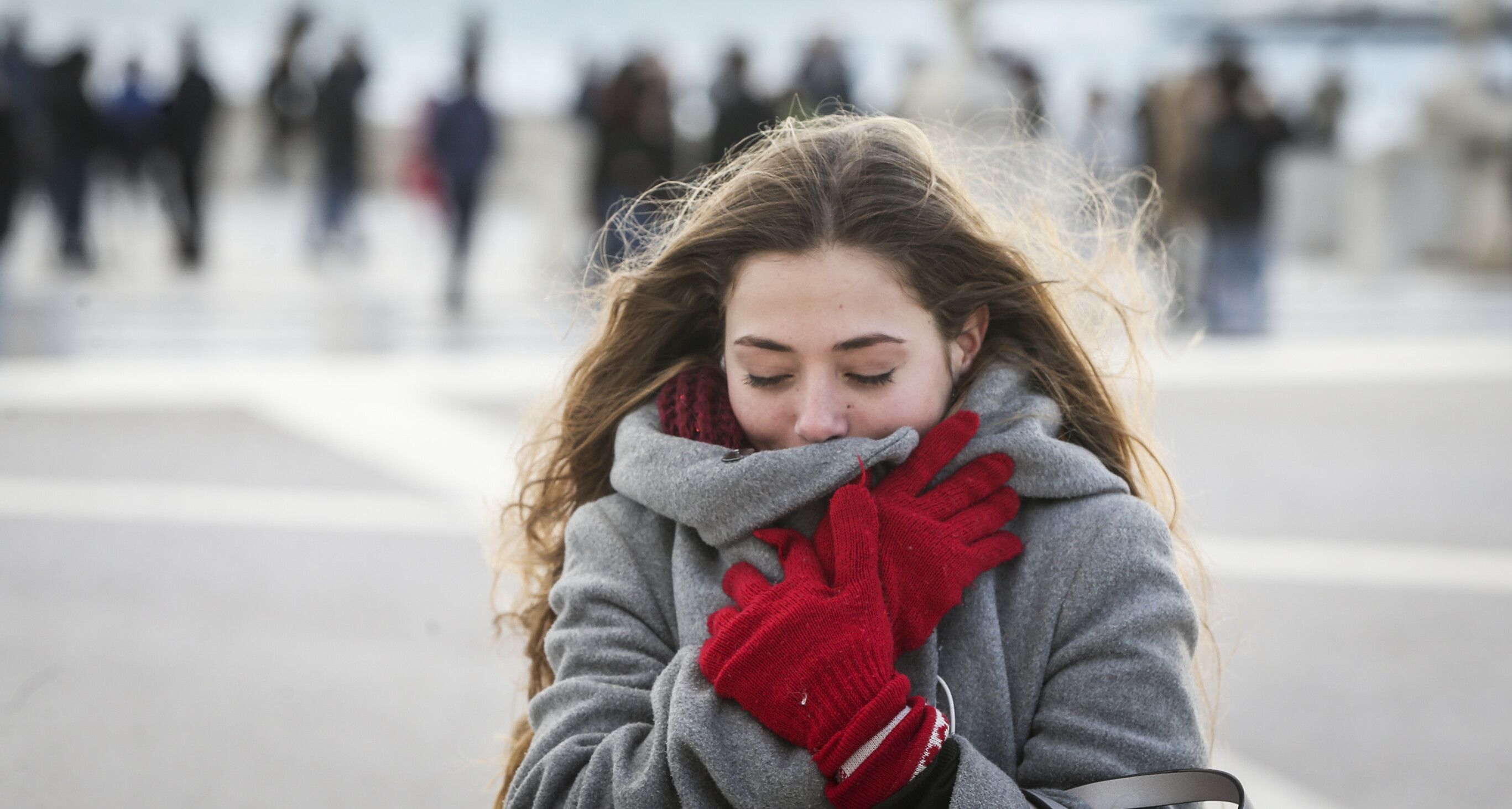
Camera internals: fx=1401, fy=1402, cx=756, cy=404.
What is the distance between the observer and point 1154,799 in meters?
1.57

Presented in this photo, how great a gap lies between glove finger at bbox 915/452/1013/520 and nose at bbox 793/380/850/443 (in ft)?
0.45

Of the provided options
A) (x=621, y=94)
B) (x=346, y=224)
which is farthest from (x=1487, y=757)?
(x=346, y=224)

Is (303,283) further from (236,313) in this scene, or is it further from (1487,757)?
(1487,757)

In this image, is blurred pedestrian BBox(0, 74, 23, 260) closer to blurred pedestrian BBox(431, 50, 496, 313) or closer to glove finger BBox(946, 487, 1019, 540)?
blurred pedestrian BBox(431, 50, 496, 313)

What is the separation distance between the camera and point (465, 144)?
10992mm

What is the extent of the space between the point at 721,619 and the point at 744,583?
2.6 inches

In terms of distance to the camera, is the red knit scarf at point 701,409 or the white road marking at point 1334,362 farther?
the white road marking at point 1334,362

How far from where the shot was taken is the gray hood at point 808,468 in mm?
1699

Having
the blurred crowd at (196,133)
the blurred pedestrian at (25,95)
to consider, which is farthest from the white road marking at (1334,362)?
the blurred pedestrian at (25,95)

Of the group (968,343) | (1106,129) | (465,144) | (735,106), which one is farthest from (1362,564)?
(1106,129)

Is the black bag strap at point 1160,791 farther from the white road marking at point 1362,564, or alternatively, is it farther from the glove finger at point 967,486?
the white road marking at point 1362,564

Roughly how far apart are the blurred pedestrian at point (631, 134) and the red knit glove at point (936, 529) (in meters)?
8.96

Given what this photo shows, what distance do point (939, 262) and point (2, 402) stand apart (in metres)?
6.83

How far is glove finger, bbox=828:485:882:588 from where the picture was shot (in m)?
1.62
